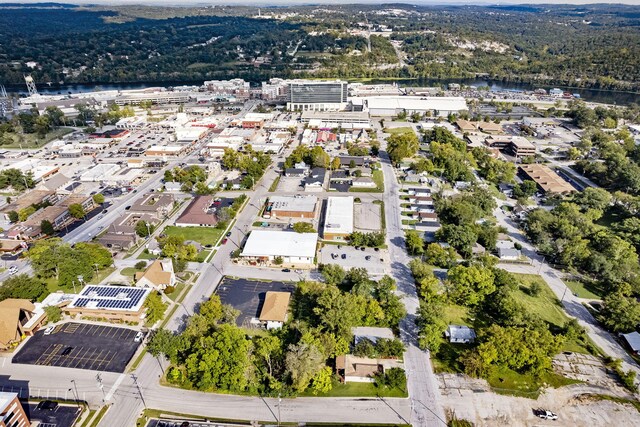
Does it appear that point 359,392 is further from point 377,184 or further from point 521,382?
point 377,184

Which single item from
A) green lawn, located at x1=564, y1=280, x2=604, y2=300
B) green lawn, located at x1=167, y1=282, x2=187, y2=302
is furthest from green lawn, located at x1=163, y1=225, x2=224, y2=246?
green lawn, located at x1=564, y1=280, x2=604, y2=300

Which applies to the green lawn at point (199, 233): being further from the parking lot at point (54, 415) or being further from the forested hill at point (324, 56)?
the forested hill at point (324, 56)

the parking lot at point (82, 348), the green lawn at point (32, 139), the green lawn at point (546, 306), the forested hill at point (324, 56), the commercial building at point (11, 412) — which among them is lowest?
the green lawn at point (546, 306)

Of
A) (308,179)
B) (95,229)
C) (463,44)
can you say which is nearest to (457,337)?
(308,179)

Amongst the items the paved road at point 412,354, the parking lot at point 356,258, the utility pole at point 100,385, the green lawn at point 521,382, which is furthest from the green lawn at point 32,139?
the green lawn at point 521,382

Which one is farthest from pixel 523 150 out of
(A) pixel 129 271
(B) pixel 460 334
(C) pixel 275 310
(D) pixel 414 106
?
(A) pixel 129 271

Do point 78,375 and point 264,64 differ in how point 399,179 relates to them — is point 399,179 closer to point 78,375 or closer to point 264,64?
point 78,375
